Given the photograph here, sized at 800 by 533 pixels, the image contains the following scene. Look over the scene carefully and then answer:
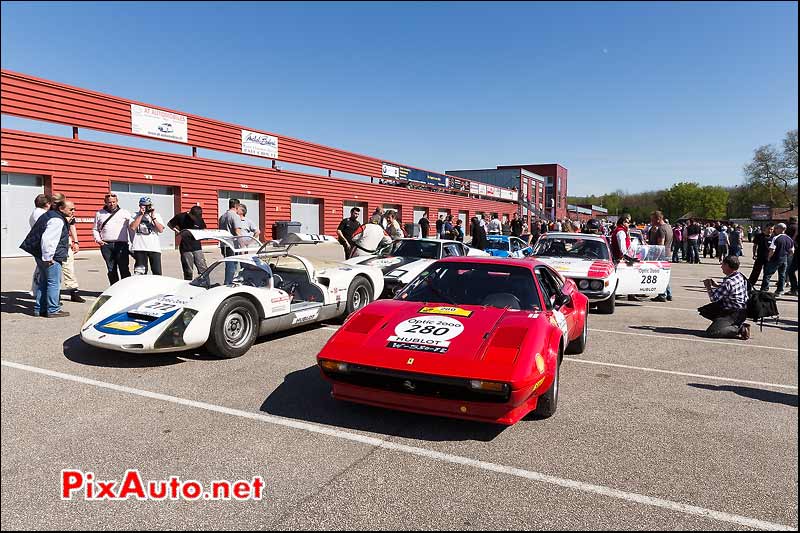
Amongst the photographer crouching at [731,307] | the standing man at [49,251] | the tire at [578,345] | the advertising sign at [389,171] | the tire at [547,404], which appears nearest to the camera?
the tire at [547,404]

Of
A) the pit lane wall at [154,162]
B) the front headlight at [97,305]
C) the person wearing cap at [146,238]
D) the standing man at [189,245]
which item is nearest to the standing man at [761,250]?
the standing man at [189,245]

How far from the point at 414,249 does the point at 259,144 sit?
1782 cm

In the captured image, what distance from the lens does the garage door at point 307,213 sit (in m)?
27.8

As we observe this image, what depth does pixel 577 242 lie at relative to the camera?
10.0m

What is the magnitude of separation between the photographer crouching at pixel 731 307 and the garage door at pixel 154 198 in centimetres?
1831

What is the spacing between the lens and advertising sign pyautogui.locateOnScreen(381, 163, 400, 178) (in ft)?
117

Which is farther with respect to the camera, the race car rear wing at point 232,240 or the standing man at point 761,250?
the standing man at point 761,250

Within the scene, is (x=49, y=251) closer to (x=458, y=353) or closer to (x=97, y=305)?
(x=97, y=305)

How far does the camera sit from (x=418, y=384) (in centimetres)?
354

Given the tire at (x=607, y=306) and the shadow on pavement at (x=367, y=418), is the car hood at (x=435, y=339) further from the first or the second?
the tire at (x=607, y=306)

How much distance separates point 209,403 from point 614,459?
2.94 m

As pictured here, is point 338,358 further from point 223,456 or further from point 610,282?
point 610,282

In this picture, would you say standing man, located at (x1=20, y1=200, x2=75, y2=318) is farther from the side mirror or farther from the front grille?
the side mirror

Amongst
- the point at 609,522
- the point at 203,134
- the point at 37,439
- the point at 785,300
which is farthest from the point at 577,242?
the point at 203,134
